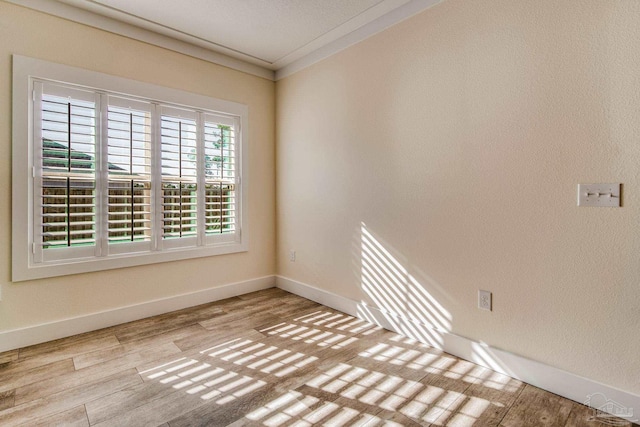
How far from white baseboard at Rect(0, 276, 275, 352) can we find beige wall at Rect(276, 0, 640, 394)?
1.28m

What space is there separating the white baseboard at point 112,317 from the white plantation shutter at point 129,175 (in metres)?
0.55

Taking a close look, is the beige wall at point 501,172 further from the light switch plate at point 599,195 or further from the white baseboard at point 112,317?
the white baseboard at point 112,317

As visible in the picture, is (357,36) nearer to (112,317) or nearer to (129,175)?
(129,175)

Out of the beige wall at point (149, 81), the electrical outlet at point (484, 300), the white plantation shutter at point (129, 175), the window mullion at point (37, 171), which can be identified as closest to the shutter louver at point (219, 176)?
the beige wall at point (149, 81)

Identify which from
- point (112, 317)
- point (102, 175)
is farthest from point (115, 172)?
point (112, 317)

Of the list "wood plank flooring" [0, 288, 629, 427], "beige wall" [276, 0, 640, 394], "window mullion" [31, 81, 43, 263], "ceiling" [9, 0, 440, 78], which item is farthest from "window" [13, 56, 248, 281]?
"beige wall" [276, 0, 640, 394]

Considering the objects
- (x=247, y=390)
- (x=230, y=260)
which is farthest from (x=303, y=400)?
(x=230, y=260)

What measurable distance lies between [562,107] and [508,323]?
1304mm

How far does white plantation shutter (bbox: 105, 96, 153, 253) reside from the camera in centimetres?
269

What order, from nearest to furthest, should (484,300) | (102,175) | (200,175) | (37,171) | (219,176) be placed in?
1. (484,300)
2. (37,171)
3. (102,175)
4. (200,175)
5. (219,176)

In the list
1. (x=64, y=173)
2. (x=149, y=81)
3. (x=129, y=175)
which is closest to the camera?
(x=64, y=173)

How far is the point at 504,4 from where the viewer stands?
193cm

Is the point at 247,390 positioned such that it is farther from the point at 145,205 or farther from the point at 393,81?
the point at 393,81

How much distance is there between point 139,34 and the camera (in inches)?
110
